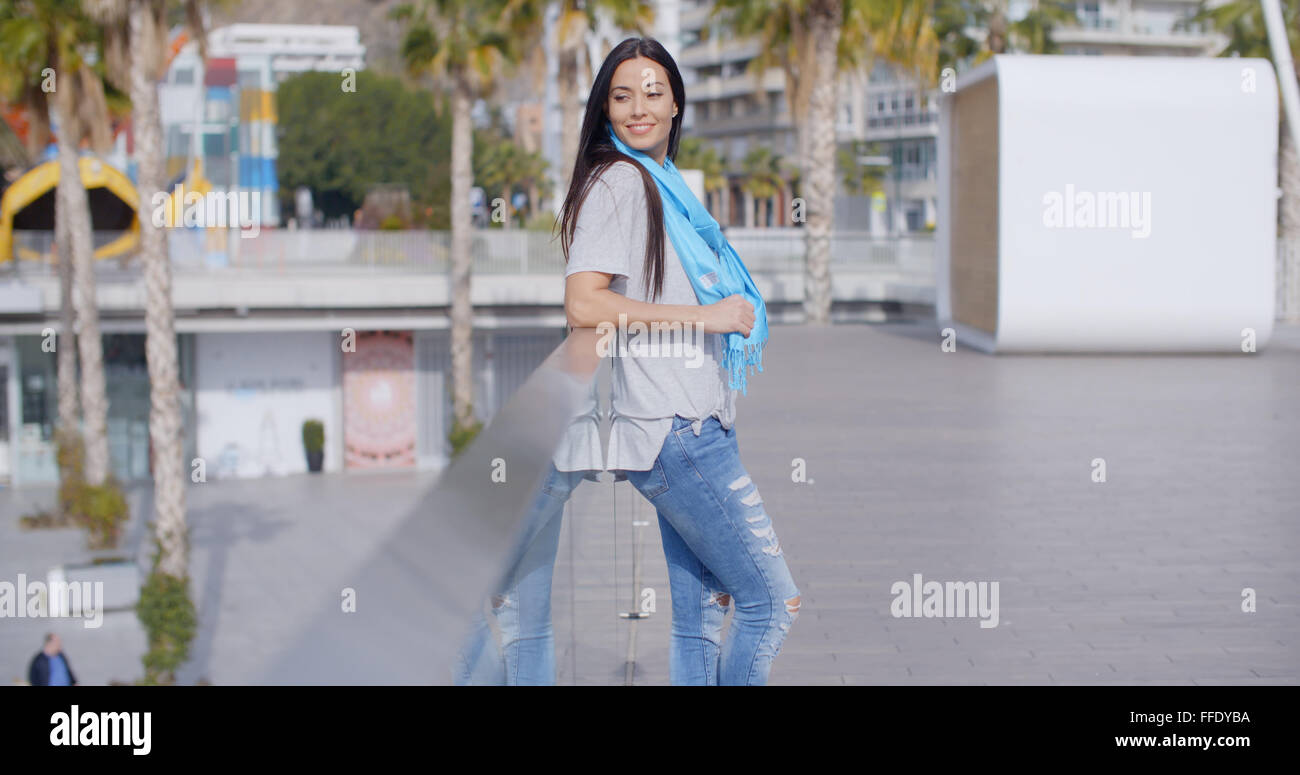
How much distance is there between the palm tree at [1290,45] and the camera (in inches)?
903

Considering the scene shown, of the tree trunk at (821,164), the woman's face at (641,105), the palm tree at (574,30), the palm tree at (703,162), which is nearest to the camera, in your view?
the woman's face at (641,105)

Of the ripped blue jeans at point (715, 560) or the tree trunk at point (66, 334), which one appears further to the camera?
the tree trunk at point (66, 334)

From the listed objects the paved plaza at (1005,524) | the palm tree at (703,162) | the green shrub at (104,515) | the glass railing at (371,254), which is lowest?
the green shrub at (104,515)

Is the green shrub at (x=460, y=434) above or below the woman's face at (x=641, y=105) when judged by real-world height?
below

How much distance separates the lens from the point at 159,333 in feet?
67.9

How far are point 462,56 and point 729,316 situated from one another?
27.8 metres

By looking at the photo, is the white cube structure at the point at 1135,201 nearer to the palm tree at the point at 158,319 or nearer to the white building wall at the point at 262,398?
the palm tree at the point at 158,319

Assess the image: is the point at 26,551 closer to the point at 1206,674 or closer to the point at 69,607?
the point at 69,607

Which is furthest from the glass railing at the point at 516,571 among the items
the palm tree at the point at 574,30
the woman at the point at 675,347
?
the palm tree at the point at 574,30

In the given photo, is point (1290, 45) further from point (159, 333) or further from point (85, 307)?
point (85, 307)

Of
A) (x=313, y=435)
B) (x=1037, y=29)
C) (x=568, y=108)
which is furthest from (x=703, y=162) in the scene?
(x=568, y=108)

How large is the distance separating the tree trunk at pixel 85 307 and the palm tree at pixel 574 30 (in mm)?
9339
